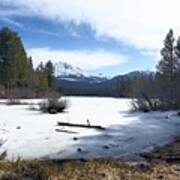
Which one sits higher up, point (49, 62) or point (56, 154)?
point (49, 62)

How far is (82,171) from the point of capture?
6871mm

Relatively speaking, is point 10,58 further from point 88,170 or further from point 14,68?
point 88,170

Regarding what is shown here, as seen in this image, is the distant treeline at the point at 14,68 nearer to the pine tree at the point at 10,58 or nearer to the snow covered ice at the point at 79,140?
the pine tree at the point at 10,58

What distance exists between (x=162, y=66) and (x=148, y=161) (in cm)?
3696

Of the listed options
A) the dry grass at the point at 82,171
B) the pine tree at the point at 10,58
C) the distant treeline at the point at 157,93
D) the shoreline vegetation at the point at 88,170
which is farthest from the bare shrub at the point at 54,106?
the pine tree at the point at 10,58

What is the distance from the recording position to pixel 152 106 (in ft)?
92.5

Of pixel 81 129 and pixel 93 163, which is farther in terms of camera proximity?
pixel 81 129

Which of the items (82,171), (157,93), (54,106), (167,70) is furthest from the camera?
(167,70)

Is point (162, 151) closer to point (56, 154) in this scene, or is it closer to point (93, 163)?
point (56, 154)

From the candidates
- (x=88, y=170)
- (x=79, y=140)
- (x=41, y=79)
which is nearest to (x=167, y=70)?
(x=41, y=79)

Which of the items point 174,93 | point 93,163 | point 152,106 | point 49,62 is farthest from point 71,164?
point 49,62

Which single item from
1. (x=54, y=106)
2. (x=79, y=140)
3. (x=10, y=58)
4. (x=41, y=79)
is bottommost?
(x=79, y=140)

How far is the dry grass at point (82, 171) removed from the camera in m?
6.42

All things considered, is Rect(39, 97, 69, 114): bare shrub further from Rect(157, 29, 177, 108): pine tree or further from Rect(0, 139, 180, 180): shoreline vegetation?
Rect(0, 139, 180, 180): shoreline vegetation
